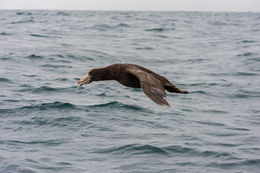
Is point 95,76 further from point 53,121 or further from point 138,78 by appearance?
point 53,121

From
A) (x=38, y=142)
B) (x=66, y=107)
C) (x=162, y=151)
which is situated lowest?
(x=162, y=151)

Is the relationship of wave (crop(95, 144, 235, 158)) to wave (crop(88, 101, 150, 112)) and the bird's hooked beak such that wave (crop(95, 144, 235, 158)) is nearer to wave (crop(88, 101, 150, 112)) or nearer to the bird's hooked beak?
the bird's hooked beak

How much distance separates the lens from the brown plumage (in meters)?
7.95

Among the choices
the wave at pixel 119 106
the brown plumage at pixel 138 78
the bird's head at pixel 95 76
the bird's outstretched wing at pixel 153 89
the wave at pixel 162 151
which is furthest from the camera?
the wave at pixel 119 106

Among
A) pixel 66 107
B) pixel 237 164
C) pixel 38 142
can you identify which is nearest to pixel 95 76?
pixel 38 142

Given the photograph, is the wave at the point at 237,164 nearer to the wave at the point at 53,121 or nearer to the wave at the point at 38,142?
the wave at the point at 38,142

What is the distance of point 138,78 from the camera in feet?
27.9

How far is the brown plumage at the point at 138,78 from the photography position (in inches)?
313

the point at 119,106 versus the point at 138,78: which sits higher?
the point at 119,106

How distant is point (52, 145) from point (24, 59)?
34.3ft

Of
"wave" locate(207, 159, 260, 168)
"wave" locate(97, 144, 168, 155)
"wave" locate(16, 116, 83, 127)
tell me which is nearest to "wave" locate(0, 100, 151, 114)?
"wave" locate(16, 116, 83, 127)

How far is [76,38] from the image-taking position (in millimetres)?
32125

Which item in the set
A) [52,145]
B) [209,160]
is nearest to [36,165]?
[52,145]

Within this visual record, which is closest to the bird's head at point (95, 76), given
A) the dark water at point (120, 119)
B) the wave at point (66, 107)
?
the dark water at point (120, 119)
